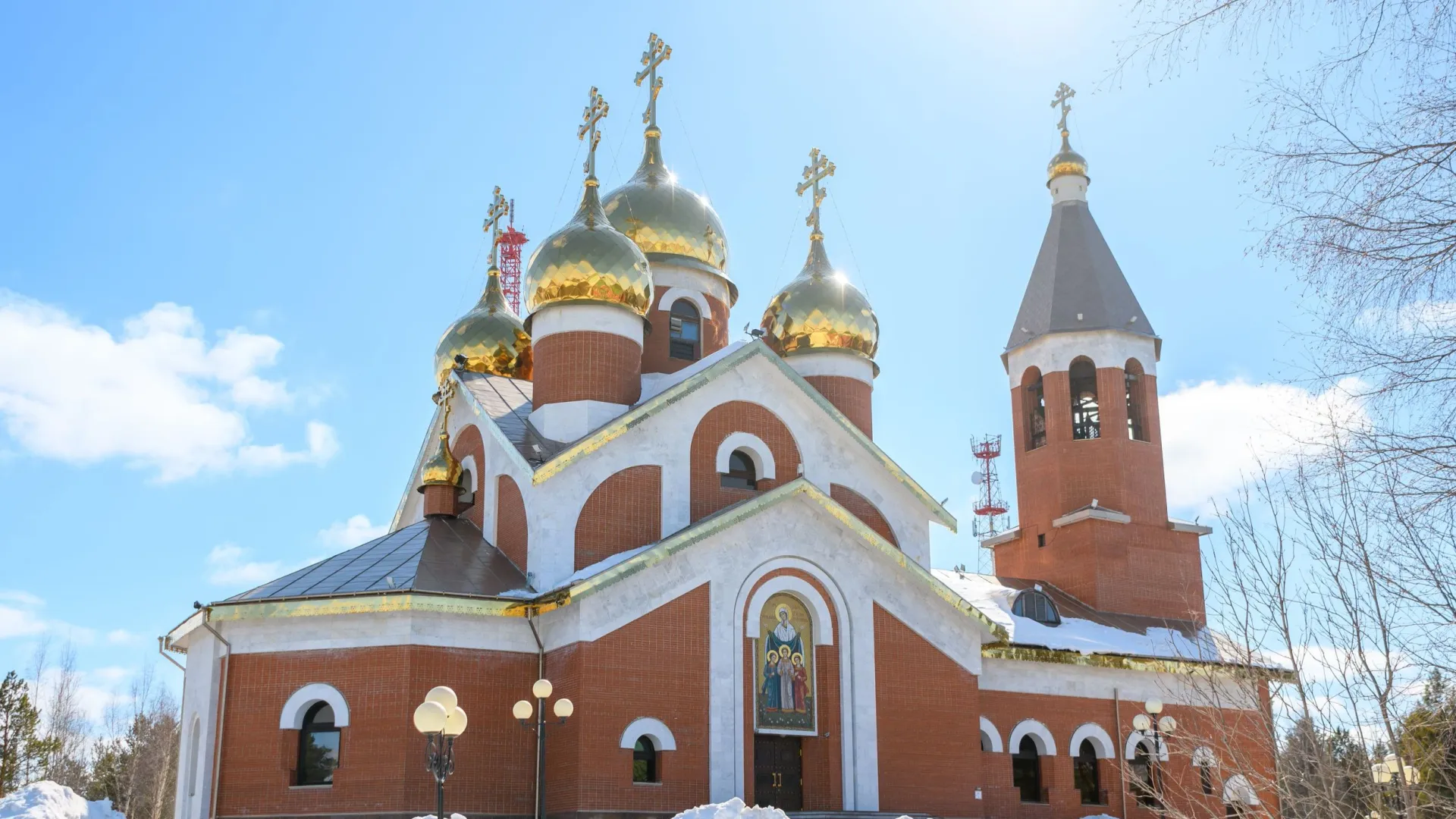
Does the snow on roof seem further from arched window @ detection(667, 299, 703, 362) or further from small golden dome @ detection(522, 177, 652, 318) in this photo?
small golden dome @ detection(522, 177, 652, 318)

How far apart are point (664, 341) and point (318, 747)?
24.9 ft

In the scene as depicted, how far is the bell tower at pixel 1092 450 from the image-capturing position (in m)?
Result: 19.0

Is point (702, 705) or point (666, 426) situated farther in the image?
point (666, 426)

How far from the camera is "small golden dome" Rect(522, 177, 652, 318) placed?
1594 cm

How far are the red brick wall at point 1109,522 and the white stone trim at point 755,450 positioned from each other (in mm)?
5534

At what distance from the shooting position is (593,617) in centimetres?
1327

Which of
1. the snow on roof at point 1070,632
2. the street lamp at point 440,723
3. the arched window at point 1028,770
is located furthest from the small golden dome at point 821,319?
the street lamp at point 440,723

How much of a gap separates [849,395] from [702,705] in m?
6.37

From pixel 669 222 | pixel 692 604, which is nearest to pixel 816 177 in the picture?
pixel 669 222

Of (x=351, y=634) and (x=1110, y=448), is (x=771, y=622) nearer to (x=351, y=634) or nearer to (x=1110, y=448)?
(x=351, y=634)

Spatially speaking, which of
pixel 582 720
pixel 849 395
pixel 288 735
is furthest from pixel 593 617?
pixel 849 395

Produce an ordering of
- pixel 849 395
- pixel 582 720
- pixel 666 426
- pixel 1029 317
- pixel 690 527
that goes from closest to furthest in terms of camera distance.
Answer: pixel 582 720 → pixel 690 527 → pixel 666 426 → pixel 849 395 → pixel 1029 317

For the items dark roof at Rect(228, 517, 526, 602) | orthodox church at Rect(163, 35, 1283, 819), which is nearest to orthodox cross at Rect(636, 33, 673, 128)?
orthodox church at Rect(163, 35, 1283, 819)

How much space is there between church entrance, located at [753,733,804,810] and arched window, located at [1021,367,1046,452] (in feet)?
24.9
